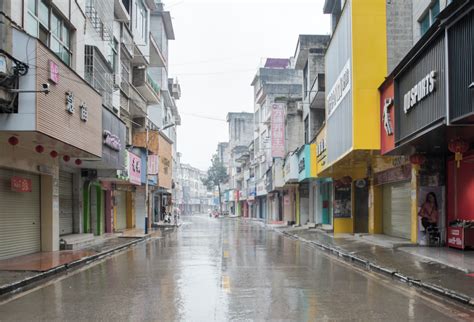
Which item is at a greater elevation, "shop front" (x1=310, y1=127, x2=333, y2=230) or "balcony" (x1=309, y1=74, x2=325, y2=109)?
"balcony" (x1=309, y1=74, x2=325, y2=109)

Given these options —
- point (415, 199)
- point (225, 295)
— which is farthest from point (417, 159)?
point (225, 295)

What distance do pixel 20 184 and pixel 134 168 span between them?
15.3 meters

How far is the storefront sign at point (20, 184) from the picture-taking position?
55.5 ft

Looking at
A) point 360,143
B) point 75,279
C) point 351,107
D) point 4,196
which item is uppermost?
point 351,107

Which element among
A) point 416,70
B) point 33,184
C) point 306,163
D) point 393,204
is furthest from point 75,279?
point 306,163

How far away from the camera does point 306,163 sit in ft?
117

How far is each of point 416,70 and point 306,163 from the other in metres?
20.6

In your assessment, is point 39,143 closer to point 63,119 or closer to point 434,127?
point 63,119

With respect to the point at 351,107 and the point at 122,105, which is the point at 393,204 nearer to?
the point at 351,107

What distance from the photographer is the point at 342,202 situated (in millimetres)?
31406

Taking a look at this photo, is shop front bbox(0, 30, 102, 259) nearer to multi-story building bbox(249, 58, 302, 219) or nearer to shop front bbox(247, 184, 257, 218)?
multi-story building bbox(249, 58, 302, 219)

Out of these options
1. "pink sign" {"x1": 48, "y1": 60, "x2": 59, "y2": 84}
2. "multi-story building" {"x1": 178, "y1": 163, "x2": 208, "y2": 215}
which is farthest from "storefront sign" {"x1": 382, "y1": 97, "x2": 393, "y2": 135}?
"multi-story building" {"x1": 178, "y1": 163, "x2": 208, "y2": 215}

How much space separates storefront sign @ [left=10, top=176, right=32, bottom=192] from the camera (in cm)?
1691

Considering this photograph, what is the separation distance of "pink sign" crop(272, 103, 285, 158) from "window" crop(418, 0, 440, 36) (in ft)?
92.6
